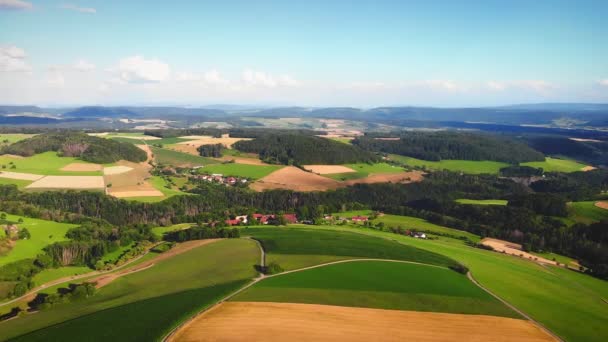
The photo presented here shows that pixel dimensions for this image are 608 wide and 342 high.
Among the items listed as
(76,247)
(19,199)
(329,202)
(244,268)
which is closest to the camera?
(244,268)

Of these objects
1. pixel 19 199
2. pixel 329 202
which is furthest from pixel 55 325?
pixel 329 202

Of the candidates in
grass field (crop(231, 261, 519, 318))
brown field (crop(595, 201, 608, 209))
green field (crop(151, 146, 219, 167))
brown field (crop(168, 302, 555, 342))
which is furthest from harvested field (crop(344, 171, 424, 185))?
brown field (crop(168, 302, 555, 342))

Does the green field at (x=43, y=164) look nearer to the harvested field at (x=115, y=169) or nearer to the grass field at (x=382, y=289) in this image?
the harvested field at (x=115, y=169)

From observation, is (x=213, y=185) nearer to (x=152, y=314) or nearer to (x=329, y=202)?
(x=329, y=202)

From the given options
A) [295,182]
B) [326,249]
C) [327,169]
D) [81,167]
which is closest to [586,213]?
[326,249]

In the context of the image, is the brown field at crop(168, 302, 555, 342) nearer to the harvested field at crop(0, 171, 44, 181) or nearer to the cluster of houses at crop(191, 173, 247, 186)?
the cluster of houses at crop(191, 173, 247, 186)

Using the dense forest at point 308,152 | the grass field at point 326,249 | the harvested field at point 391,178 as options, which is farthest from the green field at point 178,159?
the grass field at point 326,249
